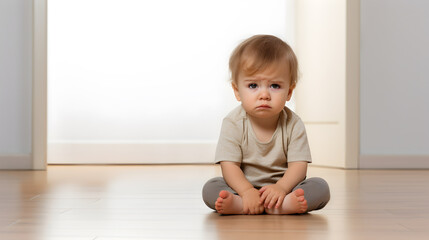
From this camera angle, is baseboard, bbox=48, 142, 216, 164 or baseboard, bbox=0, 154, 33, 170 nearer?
baseboard, bbox=0, 154, 33, 170

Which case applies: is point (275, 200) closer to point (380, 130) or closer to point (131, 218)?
point (131, 218)

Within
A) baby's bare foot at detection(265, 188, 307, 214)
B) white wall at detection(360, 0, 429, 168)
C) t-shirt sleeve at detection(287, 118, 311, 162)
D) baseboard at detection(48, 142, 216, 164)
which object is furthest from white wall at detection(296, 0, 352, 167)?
baby's bare foot at detection(265, 188, 307, 214)

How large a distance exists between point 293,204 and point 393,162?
1614 mm

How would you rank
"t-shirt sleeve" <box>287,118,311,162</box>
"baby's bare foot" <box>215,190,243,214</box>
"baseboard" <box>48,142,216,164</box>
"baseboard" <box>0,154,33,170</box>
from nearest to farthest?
"baby's bare foot" <box>215,190,243,214</box>
"t-shirt sleeve" <box>287,118,311,162</box>
"baseboard" <box>0,154,33,170</box>
"baseboard" <box>48,142,216,164</box>

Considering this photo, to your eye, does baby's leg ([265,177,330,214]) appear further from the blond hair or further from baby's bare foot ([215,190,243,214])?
the blond hair

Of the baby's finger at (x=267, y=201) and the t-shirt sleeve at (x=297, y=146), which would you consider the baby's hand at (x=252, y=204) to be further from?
the t-shirt sleeve at (x=297, y=146)

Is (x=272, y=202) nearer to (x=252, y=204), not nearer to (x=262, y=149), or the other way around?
(x=252, y=204)

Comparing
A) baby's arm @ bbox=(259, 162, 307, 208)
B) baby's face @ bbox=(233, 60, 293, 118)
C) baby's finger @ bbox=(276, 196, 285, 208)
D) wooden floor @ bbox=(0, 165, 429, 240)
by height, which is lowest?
wooden floor @ bbox=(0, 165, 429, 240)

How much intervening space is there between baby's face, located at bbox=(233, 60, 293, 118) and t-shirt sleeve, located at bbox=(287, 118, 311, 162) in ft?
0.23

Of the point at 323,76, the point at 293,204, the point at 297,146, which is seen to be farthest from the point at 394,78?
the point at 293,204

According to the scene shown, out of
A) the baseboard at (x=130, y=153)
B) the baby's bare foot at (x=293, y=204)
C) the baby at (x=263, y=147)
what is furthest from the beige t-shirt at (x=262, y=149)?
the baseboard at (x=130, y=153)

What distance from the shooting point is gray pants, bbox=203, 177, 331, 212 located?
49.3 inches

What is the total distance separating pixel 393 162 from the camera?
2701 millimetres

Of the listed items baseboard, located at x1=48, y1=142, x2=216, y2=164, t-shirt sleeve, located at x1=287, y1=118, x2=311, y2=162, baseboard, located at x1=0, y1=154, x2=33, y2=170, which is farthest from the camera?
baseboard, located at x1=48, y1=142, x2=216, y2=164
